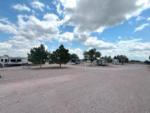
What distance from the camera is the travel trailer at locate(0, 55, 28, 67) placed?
55.1 m

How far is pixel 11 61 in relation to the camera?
186ft

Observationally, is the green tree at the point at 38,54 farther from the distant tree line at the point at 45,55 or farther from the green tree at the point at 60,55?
the green tree at the point at 60,55

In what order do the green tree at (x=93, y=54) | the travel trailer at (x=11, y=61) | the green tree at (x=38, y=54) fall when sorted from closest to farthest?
the green tree at (x=38, y=54) → the travel trailer at (x=11, y=61) → the green tree at (x=93, y=54)

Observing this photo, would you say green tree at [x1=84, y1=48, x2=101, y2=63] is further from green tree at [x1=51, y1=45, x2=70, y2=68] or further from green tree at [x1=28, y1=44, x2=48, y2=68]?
green tree at [x1=28, y1=44, x2=48, y2=68]

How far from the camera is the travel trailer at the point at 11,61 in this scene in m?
55.1

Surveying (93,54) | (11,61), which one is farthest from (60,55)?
(93,54)

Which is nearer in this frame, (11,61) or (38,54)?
(38,54)

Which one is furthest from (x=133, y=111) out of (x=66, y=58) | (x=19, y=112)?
(x=66, y=58)

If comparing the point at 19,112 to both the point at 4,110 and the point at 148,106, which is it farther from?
the point at 148,106

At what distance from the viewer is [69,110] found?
6.99 meters

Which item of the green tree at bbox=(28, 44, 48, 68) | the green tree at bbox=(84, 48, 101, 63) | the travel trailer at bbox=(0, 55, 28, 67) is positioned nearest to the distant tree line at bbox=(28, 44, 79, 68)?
the green tree at bbox=(28, 44, 48, 68)

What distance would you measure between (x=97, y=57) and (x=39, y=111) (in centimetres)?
7617

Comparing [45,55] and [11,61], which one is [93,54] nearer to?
[45,55]

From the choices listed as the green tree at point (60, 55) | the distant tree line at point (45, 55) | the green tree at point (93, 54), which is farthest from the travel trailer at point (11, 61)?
the green tree at point (93, 54)
